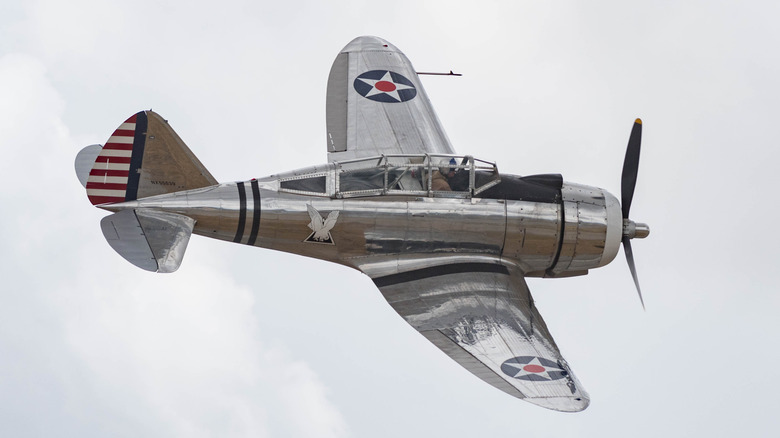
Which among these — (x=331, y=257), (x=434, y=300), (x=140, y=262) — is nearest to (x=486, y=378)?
(x=434, y=300)

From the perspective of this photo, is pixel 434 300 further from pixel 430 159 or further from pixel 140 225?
pixel 140 225

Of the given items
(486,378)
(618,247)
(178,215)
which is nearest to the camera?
(486,378)

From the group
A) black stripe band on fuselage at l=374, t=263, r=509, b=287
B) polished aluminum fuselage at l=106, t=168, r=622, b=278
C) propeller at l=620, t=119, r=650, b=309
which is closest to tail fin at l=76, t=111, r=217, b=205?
polished aluminum fuselage at l=106, t=168, r=622, b=278

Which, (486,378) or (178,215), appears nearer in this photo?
(486,378)

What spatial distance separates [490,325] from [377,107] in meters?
5.24

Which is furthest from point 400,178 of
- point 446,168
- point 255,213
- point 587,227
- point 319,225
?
point 587,227

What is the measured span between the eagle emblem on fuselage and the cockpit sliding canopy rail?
0.82 ft

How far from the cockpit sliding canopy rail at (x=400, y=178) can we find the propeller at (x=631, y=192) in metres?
1.97

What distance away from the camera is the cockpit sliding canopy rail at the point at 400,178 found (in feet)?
66.6

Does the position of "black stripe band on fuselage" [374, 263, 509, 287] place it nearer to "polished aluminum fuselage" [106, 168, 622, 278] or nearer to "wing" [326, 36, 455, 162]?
"polished aluminum fuselage" [106, 168, 622, 278]

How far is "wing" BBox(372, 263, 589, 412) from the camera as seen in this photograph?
18484mm

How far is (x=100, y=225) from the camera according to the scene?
63.0ft

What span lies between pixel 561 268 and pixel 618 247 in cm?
85

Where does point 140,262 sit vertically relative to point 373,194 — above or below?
below
